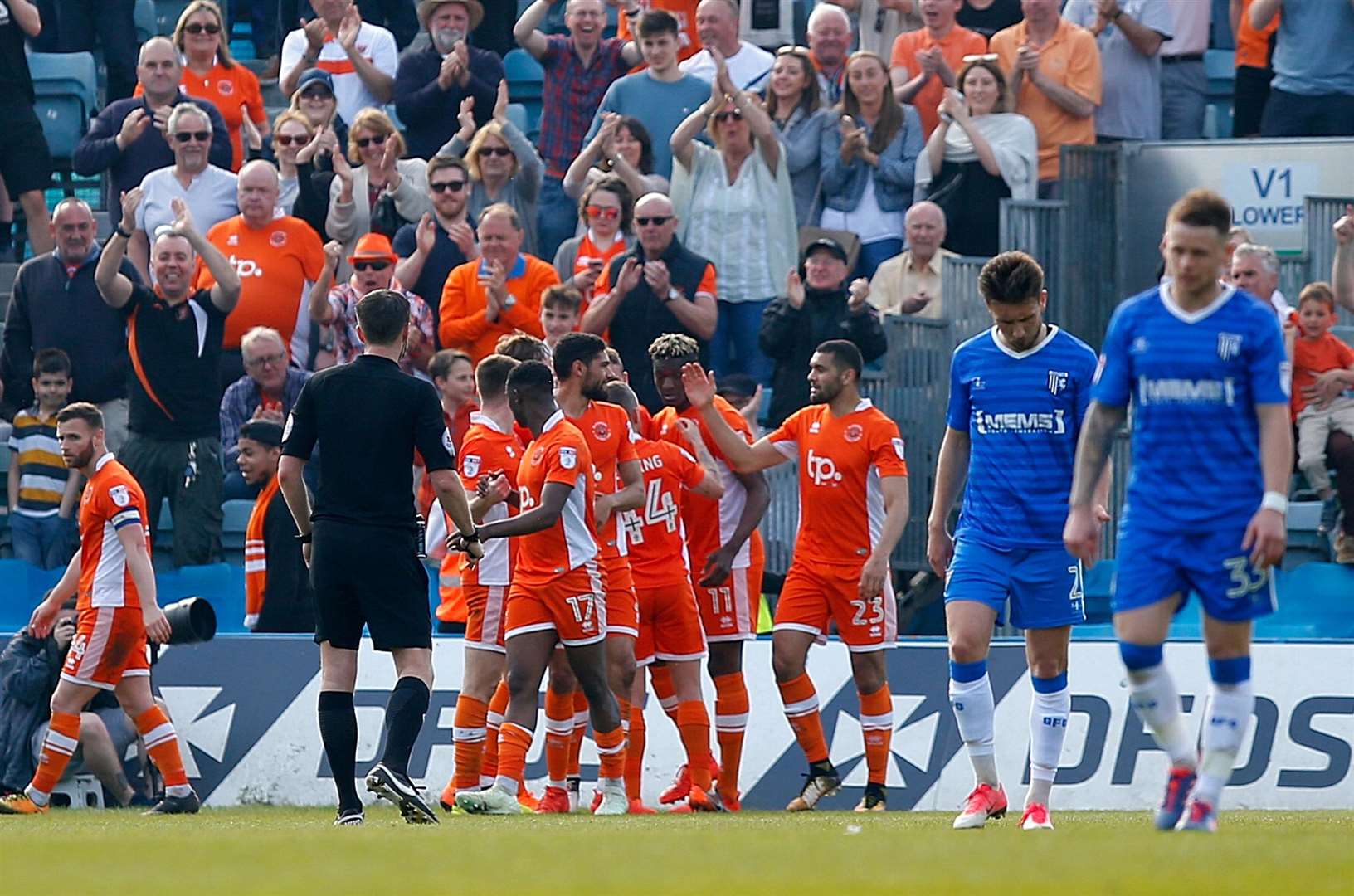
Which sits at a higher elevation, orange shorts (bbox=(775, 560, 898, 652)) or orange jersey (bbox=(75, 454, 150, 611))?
orange jersey (bbox=(75, 454, 150, 611))

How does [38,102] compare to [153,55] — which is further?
[38,102]

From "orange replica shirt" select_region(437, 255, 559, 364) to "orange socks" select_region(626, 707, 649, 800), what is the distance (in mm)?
3399

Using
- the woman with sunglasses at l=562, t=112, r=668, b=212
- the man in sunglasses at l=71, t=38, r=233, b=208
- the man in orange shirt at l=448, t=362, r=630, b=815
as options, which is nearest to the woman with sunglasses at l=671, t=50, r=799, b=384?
the woman with sunglasses at l=562, t=112, r=668, b=212

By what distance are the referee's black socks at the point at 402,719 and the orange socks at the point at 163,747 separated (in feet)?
9.28

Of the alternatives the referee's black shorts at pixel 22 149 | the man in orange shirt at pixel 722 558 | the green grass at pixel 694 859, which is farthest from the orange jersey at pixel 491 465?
the referee's black shorts at pixel 22 149

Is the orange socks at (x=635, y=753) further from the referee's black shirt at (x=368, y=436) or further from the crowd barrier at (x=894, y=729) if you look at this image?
the referee's black shirt at (x=368, y=436)

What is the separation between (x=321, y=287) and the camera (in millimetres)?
15656

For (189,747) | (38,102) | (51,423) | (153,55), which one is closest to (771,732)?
(189,747)

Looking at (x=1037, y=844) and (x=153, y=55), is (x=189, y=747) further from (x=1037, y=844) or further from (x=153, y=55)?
(x=1037, y=844)

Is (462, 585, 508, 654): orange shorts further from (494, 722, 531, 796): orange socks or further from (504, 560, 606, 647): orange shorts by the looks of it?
(504, 560, 606, 647): orange shorts

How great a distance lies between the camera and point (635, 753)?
41.5 feet

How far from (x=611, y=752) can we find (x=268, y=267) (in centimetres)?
592

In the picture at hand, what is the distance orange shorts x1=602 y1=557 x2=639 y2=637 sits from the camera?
39.2 feet

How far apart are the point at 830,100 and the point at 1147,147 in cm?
236
